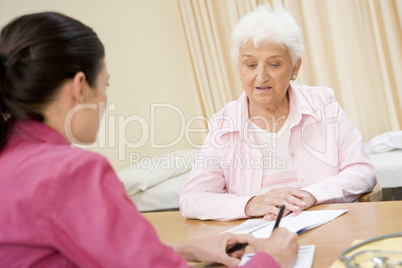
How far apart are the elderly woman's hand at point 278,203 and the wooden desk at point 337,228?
A: 48mm

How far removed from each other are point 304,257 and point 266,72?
105cm

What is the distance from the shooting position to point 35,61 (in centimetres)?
97

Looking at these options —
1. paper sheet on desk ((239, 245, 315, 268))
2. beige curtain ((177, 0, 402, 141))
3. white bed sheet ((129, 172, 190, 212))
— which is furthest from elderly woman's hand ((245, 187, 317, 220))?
beige curtain ((177, 0, 402, 141))

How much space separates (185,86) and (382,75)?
1770mm

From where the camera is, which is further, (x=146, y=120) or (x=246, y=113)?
(x=146, y=120)

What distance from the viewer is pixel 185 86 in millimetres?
4551

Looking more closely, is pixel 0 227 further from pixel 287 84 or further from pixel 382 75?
pixel 382 75

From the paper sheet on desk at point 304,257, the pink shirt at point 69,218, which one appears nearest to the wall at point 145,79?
the paper sheet on desk at point 304,257

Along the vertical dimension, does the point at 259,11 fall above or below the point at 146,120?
above

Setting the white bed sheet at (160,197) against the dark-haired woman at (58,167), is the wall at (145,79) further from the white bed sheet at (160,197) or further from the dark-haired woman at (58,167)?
the dark-haired woman at (58,167)

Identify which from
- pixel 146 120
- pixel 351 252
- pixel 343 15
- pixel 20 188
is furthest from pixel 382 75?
pixel 20 188

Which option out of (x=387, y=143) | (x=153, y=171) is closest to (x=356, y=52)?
(x=387, y=143)

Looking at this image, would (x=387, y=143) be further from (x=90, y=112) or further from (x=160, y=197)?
(x=90, y=112)

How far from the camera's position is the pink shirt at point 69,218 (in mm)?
850
